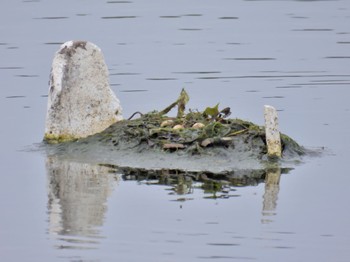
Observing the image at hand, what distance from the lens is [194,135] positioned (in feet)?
59.5

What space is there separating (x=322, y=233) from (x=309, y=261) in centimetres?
103

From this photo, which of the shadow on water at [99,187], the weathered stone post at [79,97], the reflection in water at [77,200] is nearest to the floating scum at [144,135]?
the weathered stone post at [79,97]

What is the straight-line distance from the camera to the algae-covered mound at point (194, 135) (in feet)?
59.2

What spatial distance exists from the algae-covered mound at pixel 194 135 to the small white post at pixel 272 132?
0.14 metres

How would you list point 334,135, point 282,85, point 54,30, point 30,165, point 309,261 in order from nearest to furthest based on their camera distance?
point 309,261 → point 30,165 → point 334,135 → point 282,85 → point 54,30

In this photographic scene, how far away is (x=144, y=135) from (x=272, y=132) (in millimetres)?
1634

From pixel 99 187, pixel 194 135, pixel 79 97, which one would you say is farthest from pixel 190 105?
pixel 99 187

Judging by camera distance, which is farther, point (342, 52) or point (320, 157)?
point (342, 52)

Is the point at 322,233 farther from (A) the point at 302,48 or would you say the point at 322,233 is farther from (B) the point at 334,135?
(A) the point at 302,48

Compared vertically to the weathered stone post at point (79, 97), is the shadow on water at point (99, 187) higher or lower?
lower

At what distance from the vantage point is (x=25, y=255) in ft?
47.1

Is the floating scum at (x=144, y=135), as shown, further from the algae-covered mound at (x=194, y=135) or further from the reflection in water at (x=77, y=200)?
the reflection in water at (x=77, y=200)

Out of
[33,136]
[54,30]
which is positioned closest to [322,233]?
[33,136]

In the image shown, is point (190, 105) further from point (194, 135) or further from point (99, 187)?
point (99, 187)
